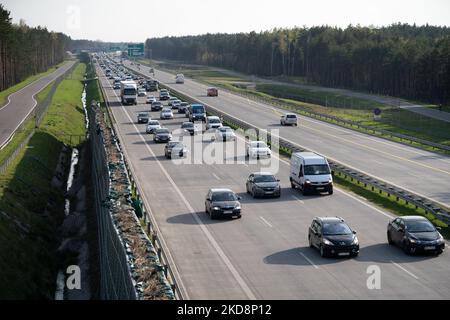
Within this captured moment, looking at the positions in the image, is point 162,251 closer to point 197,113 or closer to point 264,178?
point 264,178

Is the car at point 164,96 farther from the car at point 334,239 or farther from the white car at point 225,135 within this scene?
the car at point 334,239

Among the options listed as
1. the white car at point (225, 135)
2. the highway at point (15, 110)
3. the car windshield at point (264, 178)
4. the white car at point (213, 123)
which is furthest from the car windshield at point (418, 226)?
the white car at point (213, 123)

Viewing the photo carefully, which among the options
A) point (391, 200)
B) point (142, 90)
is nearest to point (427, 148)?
point (391, 200)

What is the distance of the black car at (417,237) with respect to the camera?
28.5 m

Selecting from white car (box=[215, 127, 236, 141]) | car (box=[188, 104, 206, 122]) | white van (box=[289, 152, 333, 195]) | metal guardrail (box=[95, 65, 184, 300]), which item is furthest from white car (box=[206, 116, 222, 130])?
white van (box=[289, 152, 333, 195])

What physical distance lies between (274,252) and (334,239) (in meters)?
2.48

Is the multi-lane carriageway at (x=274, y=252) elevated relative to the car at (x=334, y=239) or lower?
lower

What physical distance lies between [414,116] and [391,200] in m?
67.8

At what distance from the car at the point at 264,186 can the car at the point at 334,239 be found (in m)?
12.0

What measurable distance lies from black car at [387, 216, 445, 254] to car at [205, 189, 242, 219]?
8.58m

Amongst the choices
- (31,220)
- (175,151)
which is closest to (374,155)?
(175,151)

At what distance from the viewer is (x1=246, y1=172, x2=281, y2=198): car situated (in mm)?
41312
